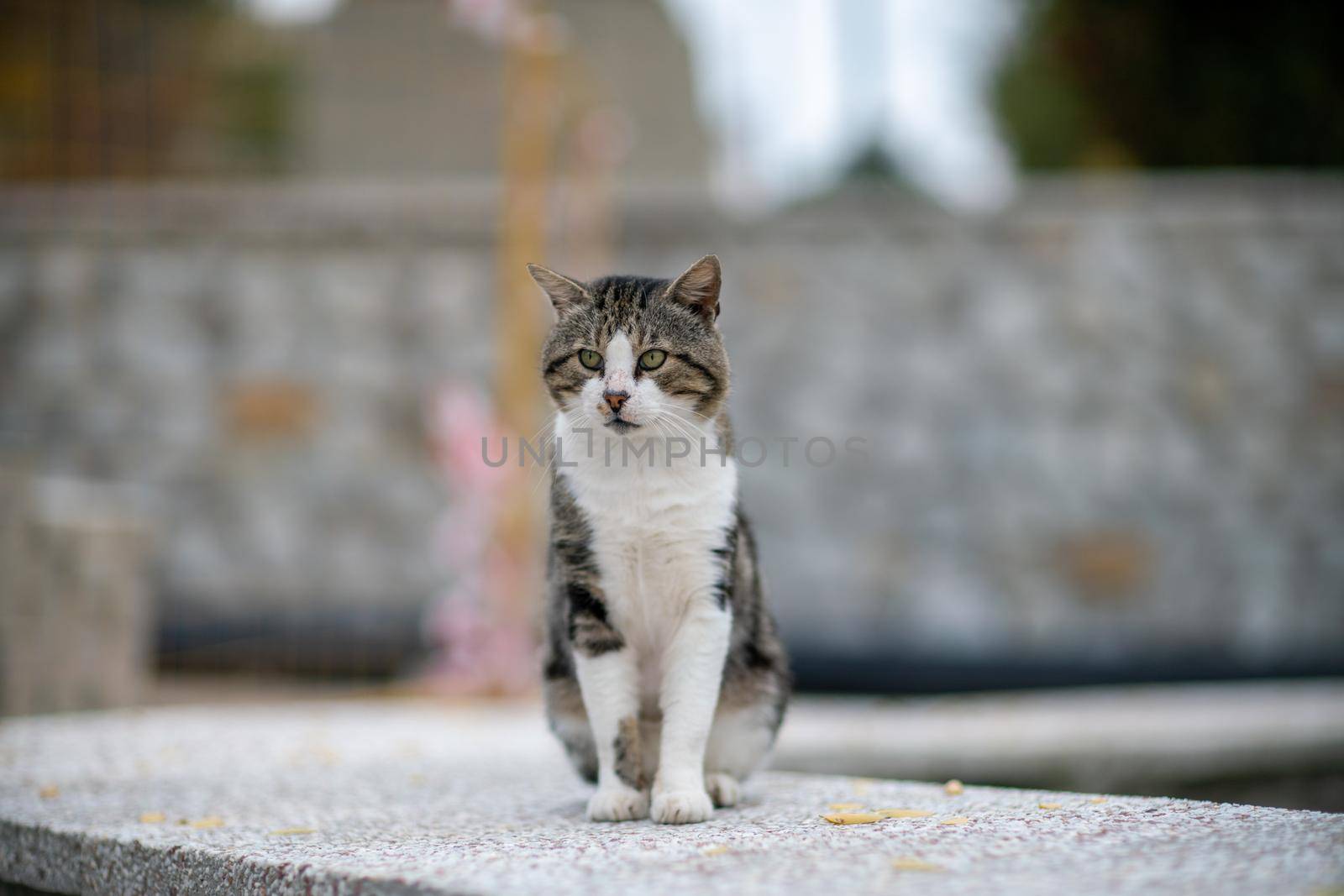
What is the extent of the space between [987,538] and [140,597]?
3.51m

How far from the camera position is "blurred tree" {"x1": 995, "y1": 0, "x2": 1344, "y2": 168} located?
20.6 ft

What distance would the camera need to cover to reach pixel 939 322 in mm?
5355

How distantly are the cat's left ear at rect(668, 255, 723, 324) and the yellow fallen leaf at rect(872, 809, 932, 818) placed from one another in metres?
0.84

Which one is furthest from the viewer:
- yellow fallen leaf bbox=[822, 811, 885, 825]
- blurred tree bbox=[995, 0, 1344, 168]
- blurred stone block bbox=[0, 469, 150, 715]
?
blurred tree bbox=[995, 0, 1344, 168]

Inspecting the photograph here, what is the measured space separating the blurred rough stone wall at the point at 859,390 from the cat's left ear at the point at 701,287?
332 centimetres

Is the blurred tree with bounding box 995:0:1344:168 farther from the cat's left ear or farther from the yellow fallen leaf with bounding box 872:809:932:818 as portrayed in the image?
the yellow fallen leaf with bounding box 872:809:932:818

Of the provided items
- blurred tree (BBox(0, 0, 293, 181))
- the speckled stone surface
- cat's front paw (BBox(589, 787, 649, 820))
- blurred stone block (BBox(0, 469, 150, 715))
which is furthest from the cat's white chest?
blurred tree (BBox(0, 0, 293, 181))

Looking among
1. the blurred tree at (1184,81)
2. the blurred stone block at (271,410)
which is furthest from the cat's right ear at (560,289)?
the blurred tree at (1184,81)

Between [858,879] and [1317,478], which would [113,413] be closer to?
[858,879]

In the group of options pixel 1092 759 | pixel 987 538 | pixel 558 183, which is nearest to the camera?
pixel 1092 759

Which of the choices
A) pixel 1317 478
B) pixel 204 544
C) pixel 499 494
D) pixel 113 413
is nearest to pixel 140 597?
pixel 499 494

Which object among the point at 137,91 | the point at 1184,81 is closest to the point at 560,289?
the point at 137,91

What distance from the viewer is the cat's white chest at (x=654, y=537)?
1819mm

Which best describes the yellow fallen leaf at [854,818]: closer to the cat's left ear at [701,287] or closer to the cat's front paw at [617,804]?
the cat's front paw at [617,804]
